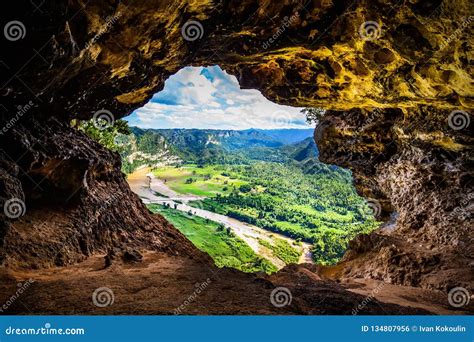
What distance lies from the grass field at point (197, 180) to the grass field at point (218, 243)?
1411 inches

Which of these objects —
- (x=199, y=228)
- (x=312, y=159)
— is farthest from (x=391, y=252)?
(x=312, y=159)

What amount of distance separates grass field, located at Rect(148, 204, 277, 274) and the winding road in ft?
11.2

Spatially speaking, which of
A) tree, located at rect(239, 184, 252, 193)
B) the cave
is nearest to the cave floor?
the cave

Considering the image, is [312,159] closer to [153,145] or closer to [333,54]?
[153,145]

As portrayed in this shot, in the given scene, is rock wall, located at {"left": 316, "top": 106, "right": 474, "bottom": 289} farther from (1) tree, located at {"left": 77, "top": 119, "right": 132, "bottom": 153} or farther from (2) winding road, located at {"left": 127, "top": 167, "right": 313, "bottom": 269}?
(2) winding road, located at {"left": 127, "top": 167, "right": 313, "bottom": 269}

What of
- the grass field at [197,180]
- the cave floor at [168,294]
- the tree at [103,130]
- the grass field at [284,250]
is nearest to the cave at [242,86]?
the cave floor at [168,294]

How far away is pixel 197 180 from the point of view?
140 meters

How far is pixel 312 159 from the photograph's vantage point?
160625mm

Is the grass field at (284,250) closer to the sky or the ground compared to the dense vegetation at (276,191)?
closer to the ground

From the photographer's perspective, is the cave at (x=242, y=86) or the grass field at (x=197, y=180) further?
the grass field at (x=197, y=180)

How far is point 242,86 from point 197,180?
123 meters

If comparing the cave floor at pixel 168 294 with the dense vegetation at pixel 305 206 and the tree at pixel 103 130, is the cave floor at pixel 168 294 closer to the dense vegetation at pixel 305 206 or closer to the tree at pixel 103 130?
the tree at pixel 103 130

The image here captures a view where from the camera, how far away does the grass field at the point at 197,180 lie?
426 feet

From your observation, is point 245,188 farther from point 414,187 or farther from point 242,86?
point 414,187
